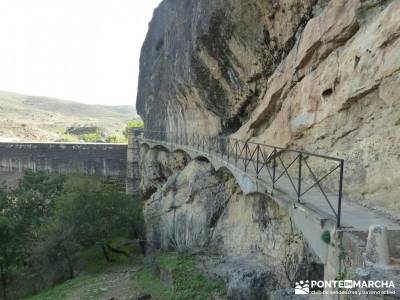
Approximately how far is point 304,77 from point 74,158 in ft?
82.4

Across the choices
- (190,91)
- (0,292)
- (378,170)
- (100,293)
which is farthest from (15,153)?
(378,170)

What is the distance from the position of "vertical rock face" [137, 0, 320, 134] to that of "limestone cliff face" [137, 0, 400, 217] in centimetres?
4

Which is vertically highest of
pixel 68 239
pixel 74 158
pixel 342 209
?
pixel 342 209

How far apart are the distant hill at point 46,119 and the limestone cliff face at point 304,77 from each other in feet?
119

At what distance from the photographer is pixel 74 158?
99.3 feet

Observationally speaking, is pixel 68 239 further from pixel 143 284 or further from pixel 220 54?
pixel 220 54

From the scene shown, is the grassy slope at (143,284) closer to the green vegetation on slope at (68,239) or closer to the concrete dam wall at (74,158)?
the green vegetation on slope at (68,239)

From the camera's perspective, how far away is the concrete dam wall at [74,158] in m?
29.9

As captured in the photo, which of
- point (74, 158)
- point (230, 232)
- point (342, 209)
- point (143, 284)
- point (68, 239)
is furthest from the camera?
point (74, 158)

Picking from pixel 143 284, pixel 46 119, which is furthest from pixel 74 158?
pixel 46 119

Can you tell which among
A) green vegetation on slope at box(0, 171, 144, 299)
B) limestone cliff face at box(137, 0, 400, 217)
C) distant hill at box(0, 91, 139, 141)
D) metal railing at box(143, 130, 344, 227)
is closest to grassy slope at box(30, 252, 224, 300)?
green vegetation on slope at box(0, 171, 144, 299)

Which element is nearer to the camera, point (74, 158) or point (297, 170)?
point (297, 170)

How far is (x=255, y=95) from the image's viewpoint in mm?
12719

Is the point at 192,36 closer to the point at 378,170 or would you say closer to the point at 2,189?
the point at 378,170
